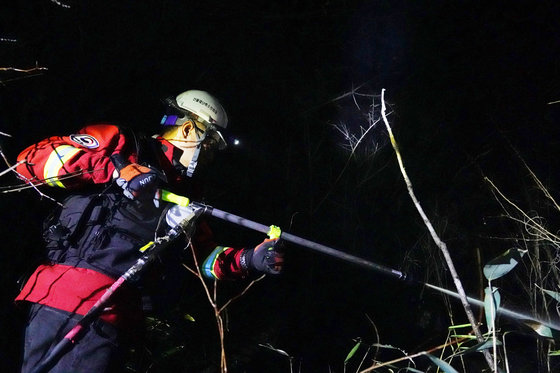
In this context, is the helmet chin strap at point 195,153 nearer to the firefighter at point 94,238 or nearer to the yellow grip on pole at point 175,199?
the firefighter at point 94,238

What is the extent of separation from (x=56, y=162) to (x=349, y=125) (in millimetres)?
2831

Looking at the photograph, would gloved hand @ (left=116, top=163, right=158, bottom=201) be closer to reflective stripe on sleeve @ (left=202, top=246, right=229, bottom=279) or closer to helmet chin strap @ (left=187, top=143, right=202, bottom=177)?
helmet chin strap @ (left=187, top=143, right=202, bottom=177)

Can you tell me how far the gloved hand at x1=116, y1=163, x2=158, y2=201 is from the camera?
2.34m

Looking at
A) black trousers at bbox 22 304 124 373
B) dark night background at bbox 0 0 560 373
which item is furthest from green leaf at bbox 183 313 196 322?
black trousers at bbox 22 304 124 373

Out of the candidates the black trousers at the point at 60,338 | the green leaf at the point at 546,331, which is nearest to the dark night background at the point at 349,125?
the black trousers at the point at 60,338

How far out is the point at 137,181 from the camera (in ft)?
7.67

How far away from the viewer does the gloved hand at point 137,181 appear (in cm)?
234

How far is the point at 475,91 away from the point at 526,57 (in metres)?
0.53

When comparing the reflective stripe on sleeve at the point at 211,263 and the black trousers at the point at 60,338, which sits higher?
the black trousers at the point at 60,338

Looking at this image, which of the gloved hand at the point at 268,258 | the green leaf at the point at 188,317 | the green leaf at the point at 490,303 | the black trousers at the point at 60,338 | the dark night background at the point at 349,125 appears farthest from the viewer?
the dark night background at the point at 349,125

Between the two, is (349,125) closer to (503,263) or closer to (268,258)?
(268,258)

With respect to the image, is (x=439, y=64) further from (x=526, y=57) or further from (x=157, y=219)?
(x=157, y=219)

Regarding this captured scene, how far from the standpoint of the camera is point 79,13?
3.17 meters

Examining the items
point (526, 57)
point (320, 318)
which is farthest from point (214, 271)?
point (526, 57)
